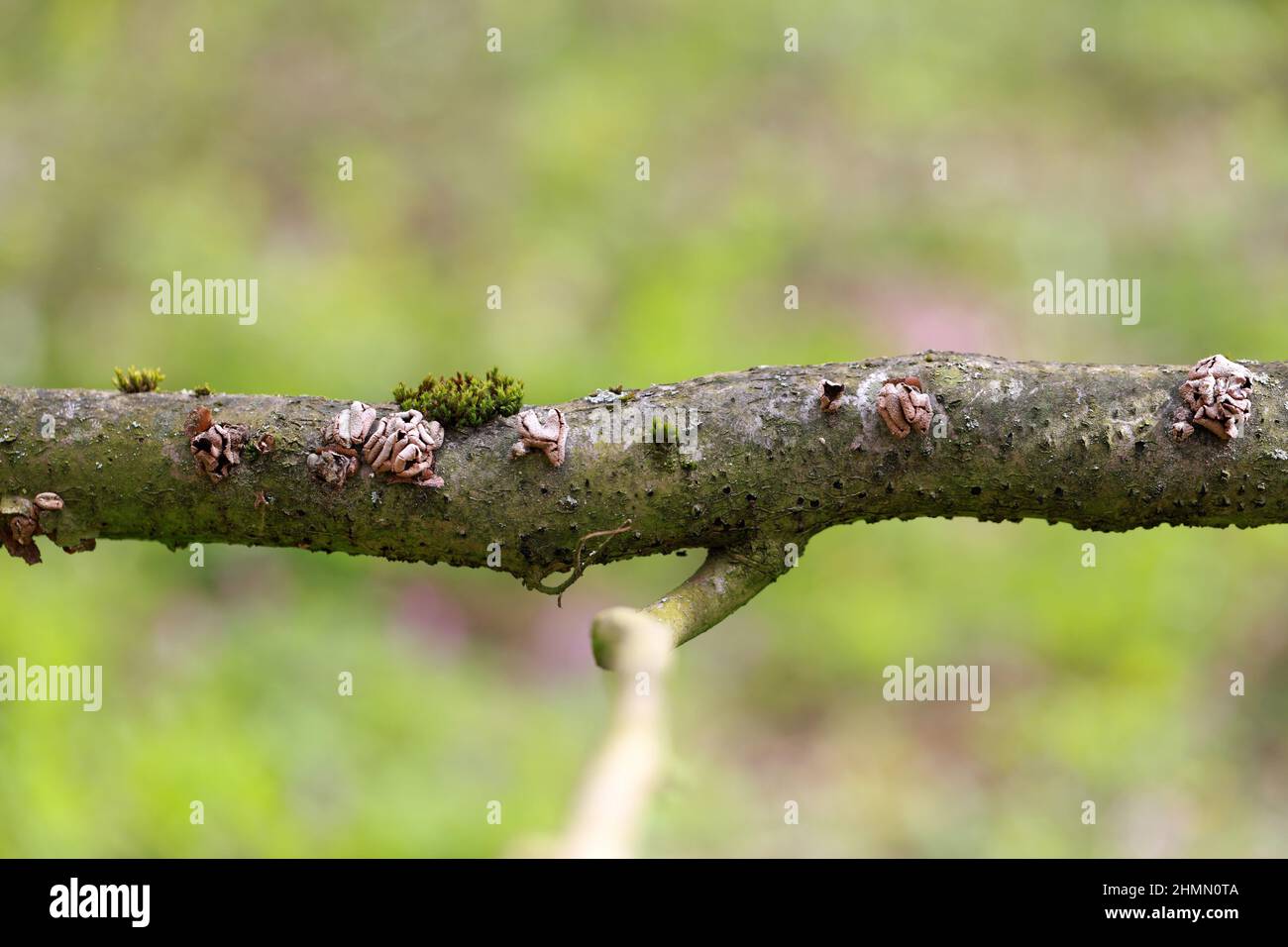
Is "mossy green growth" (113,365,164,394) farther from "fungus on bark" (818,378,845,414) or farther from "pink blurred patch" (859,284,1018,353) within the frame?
"pink blurred patch" (859,284,1018,353)

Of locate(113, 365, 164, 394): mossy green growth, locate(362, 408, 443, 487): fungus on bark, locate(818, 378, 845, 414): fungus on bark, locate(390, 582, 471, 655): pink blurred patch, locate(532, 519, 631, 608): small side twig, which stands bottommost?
locate(390, 582, 471, 655): pink blurred patch

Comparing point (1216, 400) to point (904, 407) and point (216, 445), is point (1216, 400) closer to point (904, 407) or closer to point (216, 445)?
point (904, 407)

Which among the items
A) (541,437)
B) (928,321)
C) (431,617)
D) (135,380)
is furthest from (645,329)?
(541,437)

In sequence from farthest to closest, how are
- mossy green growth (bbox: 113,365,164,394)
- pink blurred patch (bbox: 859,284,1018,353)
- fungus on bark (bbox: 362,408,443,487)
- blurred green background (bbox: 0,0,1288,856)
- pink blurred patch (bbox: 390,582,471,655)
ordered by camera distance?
pink blurred patch (bbox: 859,284,1018,353)
pink blurred patch (bbox: 390,582,471,655)
blurred green background (bbox: 0,0,1288,856)
mossy green growth (bbox: 113,365,164,394)
fungus on bark (bbox: 362,408,443,487)

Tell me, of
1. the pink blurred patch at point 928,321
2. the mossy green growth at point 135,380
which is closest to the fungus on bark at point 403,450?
the mossy green growth at point 135,380

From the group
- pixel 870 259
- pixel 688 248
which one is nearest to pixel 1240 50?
pixel 870 259

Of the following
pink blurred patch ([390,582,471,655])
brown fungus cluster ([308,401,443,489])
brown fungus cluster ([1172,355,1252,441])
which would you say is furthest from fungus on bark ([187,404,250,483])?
pink blurred patch ([390,582,471,655])

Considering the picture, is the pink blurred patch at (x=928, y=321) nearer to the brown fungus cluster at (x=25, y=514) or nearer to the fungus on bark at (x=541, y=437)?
the fungus on bark at (x=541, y=437)
